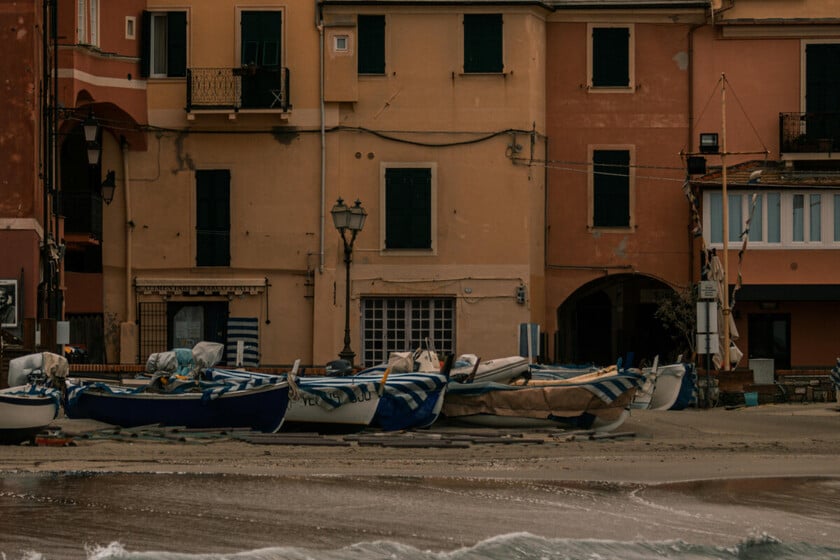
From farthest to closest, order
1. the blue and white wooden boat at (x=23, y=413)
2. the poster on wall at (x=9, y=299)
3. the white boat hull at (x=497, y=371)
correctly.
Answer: the poster on wall at (x=9, y=299) < the white boat hull at (x=497, y=371) < the blue and white wooden boat at (x=23, y=413)

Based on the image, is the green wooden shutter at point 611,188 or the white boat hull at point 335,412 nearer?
the white boat hull at point 335,412

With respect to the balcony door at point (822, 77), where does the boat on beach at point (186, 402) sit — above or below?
below

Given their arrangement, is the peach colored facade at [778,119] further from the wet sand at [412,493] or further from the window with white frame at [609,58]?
the wet sand at [412,493]

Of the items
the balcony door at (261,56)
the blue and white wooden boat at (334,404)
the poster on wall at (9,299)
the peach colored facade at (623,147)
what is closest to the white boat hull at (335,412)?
the blue and white wooden boat at (334,404)

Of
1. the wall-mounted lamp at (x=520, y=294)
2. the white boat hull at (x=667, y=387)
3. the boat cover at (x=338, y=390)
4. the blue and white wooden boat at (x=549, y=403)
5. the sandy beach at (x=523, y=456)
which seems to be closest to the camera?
the sandy beach at (x=523, y=456)

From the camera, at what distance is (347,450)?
23.2 metres

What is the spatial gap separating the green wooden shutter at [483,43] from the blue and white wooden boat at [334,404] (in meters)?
15.1

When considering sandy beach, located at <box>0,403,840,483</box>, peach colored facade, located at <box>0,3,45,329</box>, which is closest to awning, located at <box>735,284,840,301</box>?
sandy beach, located at <box>0,403,840,483</box>

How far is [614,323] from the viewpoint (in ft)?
145

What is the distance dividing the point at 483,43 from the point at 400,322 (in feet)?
23.4

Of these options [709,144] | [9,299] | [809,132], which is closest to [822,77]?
[809,132]

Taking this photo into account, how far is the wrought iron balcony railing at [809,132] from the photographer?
39906mm

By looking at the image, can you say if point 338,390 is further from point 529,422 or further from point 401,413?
point 529,422

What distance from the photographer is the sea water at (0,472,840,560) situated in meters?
13.3
